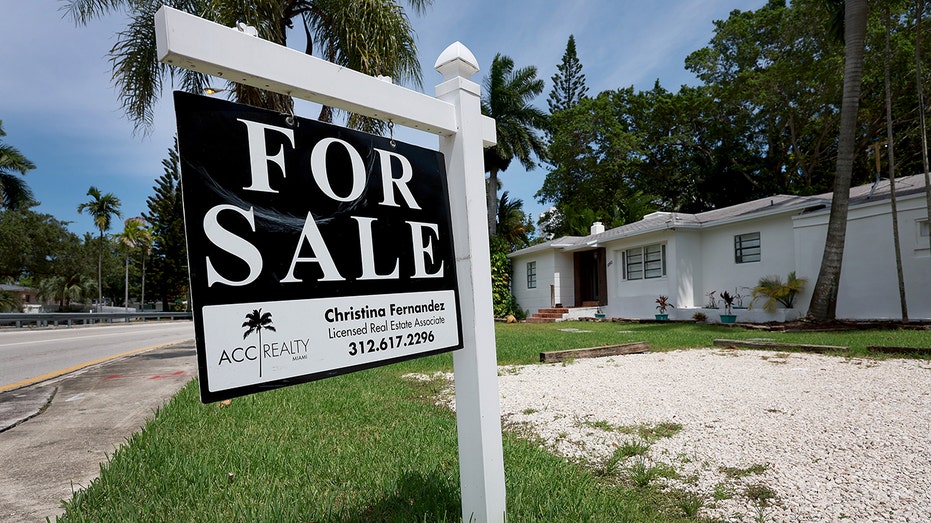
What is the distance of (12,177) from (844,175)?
42882 mm

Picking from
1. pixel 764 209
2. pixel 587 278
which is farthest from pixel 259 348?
pixel 587 278

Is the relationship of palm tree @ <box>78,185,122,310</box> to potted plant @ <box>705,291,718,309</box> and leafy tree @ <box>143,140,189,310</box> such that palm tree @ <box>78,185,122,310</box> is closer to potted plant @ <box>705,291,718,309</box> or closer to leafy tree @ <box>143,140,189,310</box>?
leafy tree @ <box>143,140,189,310</box>

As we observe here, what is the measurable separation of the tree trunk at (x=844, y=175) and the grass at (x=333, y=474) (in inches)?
406

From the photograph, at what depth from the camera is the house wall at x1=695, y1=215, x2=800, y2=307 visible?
556 inches

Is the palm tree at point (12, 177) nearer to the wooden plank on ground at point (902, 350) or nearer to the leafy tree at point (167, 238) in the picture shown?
the leafy tree at point (167, 238)

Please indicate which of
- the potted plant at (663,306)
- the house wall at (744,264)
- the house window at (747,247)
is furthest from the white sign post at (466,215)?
the potted plant at (663,306)

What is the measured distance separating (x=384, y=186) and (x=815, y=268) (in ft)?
48.2

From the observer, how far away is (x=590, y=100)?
94.2ft

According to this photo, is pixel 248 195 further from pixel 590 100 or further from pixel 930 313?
pixel 590 100

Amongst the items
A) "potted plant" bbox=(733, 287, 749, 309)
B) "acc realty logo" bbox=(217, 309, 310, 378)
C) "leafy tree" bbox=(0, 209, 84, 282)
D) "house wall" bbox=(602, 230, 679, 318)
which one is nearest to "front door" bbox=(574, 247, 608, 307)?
"house wall" bbox=(602, 230, 679, 318)

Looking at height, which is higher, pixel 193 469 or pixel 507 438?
pixel 193 469

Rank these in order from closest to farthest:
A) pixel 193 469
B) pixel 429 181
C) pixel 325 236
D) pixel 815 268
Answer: pixel 325 236, pixel 429 181, pixel 193 469, pixel 815 268

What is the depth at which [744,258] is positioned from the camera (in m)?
15.3

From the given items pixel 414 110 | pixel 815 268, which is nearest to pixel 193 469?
pixel 414 110
